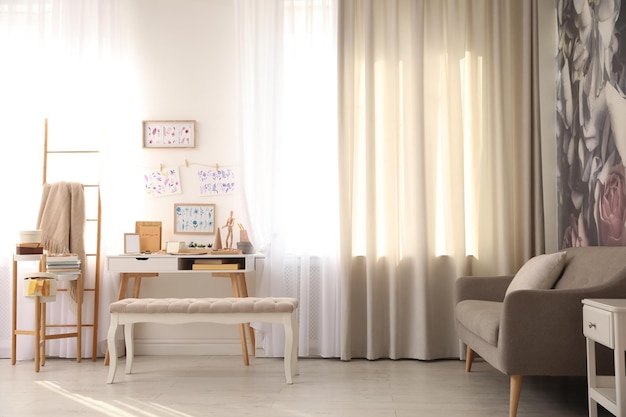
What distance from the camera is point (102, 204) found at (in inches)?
191

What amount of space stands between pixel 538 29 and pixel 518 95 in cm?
52

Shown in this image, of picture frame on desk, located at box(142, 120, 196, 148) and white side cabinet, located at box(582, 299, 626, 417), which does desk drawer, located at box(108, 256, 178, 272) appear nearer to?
picture frame on desk, located at box(142, 120, 196, 148)

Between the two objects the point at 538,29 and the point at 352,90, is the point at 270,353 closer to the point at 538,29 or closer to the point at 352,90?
the point at 352,90

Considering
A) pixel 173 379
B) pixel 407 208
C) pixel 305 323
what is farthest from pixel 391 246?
pixel 173 379

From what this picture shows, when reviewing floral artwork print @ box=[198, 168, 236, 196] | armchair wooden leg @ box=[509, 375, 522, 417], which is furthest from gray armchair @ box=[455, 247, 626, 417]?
floral artwork print @ box=[198, 168, 236, 196]

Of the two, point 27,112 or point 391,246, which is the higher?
point 27,112

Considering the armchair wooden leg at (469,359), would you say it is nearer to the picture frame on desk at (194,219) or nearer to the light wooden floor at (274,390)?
the light wooden floor at (274,390)

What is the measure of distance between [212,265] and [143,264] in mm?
459

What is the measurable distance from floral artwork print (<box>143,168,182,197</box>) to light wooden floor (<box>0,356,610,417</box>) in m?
1.21

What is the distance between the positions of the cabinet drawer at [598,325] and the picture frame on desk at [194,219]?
2.82 m

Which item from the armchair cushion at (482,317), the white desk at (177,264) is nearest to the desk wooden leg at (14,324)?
the white desk at (177,264)

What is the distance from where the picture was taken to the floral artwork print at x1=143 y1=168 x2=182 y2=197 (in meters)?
4.97

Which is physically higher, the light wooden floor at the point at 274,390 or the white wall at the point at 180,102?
the white wall at the point at 180,102

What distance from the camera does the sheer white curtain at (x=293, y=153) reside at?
475cm
